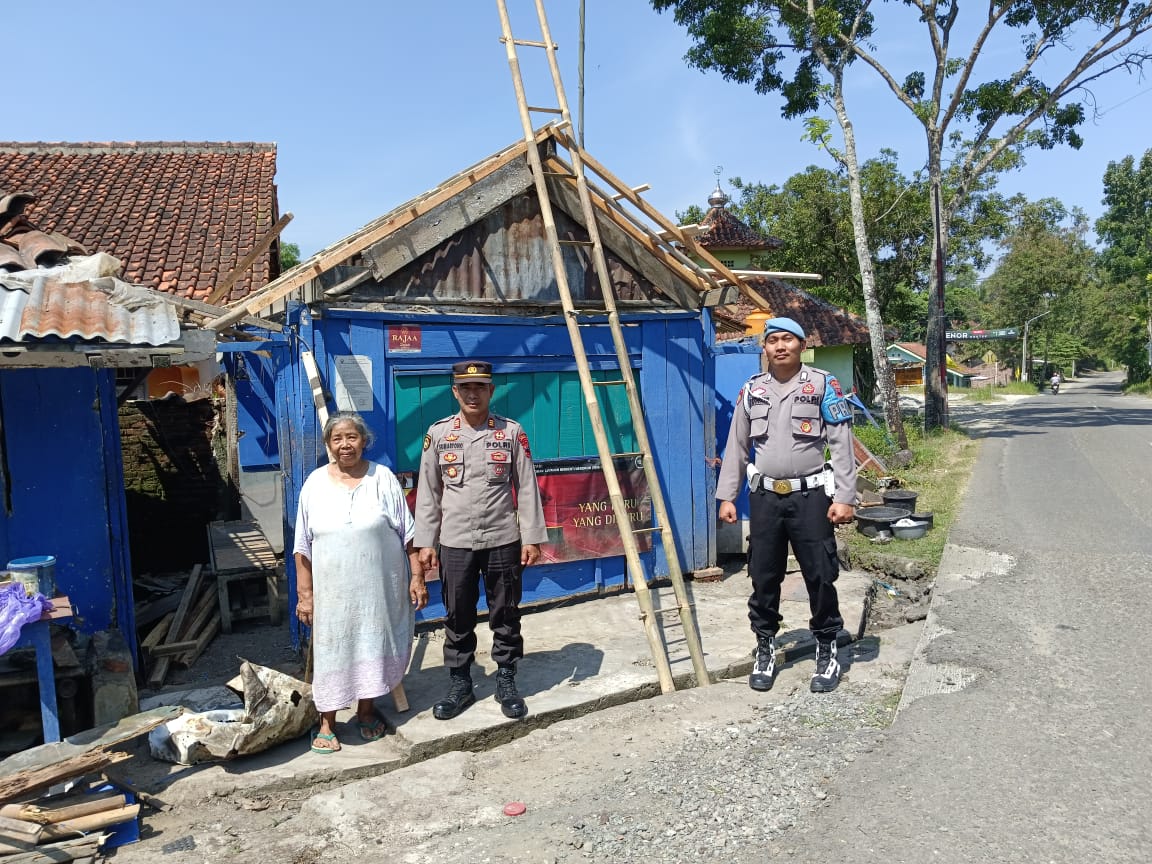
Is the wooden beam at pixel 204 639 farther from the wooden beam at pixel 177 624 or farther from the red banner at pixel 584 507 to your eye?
the red banner at pixel 584 507

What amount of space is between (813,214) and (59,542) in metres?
25.1

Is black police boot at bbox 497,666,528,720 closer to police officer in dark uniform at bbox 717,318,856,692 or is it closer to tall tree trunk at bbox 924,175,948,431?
police officer in dark uniform at bbox 717,318,856,692

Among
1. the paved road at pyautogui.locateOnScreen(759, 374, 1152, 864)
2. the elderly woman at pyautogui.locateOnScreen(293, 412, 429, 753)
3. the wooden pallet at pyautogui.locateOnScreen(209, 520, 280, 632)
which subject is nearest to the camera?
the paved road at pyautogui.locateOnScreen(759, 374, 1152, 864)

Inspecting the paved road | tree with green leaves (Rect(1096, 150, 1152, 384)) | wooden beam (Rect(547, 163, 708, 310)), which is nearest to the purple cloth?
the paved road

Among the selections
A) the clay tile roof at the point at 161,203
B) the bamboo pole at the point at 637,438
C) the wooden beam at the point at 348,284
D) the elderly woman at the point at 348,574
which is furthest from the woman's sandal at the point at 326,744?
the clay tile roof at the point at 161,203

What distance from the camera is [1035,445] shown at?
57.0ft

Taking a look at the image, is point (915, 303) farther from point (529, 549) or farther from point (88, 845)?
point (88, 845)

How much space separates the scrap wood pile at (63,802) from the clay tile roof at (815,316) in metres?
19.0

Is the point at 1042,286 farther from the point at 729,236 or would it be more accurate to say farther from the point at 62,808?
the point at 62,808

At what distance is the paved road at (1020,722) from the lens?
3105 mm

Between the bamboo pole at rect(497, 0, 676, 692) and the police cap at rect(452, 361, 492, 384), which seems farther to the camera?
the bamboo pole at rect(497, 0, 676, 692)

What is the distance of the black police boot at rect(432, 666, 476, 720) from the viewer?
14.8 ft

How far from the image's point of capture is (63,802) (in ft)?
11.5

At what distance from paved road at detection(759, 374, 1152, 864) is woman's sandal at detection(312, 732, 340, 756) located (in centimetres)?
227
